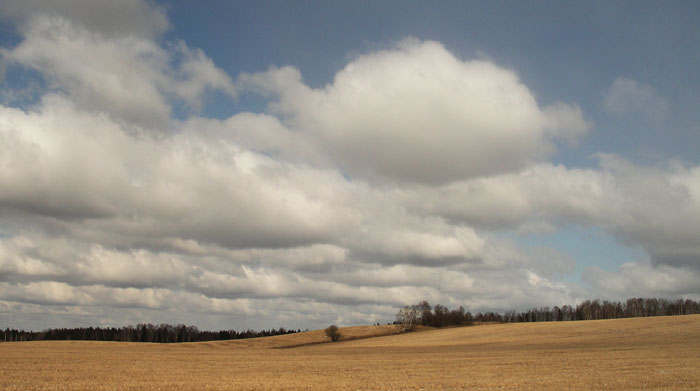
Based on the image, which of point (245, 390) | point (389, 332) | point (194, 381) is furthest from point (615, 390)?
point (389, 332)

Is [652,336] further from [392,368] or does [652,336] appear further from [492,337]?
[392,368]

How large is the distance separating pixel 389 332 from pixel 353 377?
116484 millimetres

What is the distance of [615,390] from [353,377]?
17509 mm

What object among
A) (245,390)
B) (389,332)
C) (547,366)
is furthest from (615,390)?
(389,332)

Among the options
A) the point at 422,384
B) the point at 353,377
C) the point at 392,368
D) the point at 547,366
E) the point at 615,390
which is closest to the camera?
the point at 615,390

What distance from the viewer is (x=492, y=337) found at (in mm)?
99250

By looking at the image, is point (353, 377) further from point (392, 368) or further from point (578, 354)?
point (578, 354)

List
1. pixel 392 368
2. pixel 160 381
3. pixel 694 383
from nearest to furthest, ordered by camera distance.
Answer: pixel 694 383 → pixel 160 381 → pixel 392 368

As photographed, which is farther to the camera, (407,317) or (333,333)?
(407,317)

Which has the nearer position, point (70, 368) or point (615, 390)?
point (615, 390)

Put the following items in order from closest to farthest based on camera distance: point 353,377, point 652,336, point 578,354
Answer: point 353,377 → point 578,354 → point 652,336

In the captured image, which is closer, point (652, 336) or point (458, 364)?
point (458, 364)

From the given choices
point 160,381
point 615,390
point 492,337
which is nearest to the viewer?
point 615,390

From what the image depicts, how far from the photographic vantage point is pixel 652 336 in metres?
76.6
